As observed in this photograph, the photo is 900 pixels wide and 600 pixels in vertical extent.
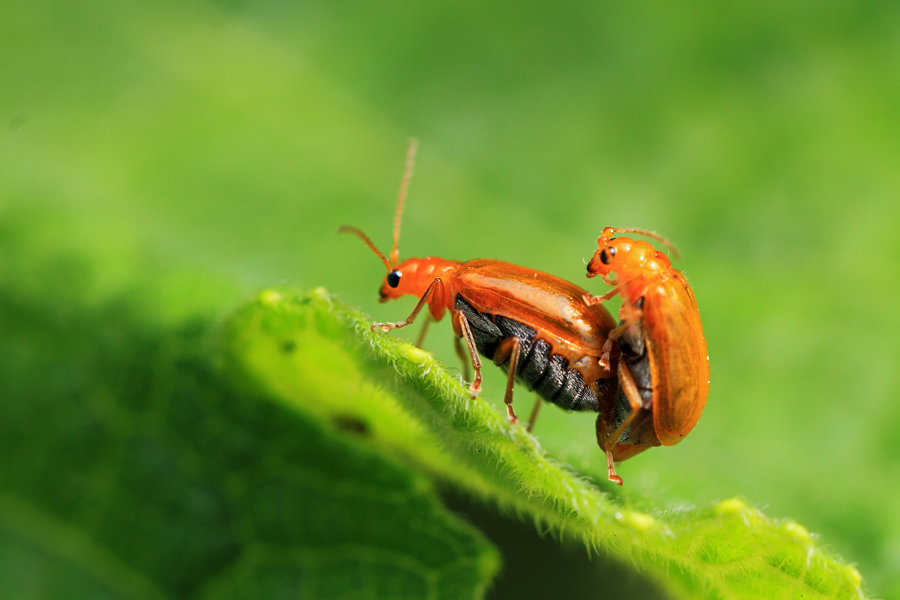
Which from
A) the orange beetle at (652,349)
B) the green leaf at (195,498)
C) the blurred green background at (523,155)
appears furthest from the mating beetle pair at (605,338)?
the blurred green background at (523,155)

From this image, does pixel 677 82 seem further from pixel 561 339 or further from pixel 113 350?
pixel 113 350

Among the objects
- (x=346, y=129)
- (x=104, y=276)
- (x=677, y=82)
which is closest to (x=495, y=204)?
(x=346, y=129)

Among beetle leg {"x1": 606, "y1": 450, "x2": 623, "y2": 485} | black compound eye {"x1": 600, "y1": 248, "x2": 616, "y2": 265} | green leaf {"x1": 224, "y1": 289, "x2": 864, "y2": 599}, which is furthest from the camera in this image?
black compound eye {"x1": 600, "y1": 248, "x2": 616, "y2": 265}

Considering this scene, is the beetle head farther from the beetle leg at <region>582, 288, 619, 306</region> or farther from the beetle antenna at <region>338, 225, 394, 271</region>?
the beetle antenna at <region>338, 225, 394, 271</region>

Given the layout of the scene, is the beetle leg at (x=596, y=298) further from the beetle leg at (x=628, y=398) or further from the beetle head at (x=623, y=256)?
the beetle leg at (x=628, y=398)

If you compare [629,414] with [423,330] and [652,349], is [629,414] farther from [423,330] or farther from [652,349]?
[423,330]

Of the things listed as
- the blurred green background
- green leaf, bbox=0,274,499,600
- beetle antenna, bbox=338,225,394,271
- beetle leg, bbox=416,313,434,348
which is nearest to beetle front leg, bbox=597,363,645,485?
green leaf, bbox=0,274,499,600

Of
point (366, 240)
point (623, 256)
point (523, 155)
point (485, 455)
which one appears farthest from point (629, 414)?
point (523, 155)
